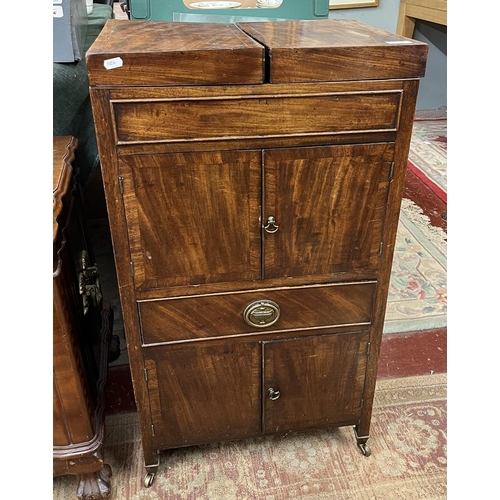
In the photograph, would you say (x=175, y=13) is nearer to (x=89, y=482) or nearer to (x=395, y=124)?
(x=395, y=124)

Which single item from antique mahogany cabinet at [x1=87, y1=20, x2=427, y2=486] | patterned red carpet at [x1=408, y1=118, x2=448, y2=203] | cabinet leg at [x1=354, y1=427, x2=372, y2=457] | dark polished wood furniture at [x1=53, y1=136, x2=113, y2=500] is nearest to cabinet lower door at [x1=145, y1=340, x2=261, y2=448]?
antique mahogany cabinet at [x1=87, y1=20, x2=427, y2=486]

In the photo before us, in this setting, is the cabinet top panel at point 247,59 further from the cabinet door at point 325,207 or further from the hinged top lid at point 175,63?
the cabinet door at point 325,207

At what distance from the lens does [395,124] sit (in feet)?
2.65

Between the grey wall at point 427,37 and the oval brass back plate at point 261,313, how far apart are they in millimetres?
2267

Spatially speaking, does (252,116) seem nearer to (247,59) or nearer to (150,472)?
(247,59)

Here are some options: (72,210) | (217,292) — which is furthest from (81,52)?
(217,292)

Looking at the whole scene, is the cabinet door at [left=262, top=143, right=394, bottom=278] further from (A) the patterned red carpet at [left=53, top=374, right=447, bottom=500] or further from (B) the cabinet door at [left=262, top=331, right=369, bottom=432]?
(A) the patterned red carpet at [left=53, top=374, right=447, bottom=500]

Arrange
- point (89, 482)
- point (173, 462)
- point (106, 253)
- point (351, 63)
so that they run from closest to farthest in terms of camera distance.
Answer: point (351, 63) < point (89, 482) < point (173, 462) < point (106, 253)

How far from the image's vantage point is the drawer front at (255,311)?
36.1 inches

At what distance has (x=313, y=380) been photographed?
104 centimetres

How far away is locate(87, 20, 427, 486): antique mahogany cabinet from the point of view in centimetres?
74

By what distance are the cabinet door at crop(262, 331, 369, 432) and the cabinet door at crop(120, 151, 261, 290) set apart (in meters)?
0.20

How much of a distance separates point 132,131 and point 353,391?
0.68 metres

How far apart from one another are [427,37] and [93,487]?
3046 mm
